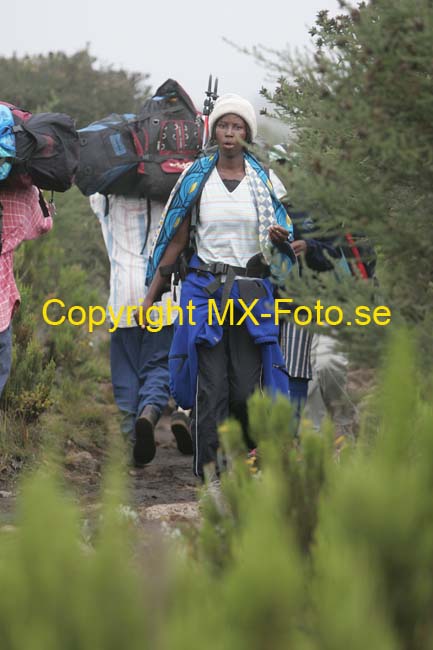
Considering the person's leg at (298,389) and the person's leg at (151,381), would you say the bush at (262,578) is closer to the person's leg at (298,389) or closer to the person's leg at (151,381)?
the person's leg at (298,389)

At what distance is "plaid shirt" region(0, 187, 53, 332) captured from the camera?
6202mm

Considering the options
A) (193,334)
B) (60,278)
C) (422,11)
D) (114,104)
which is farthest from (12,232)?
(114,104)

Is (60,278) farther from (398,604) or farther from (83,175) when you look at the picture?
(398,604)

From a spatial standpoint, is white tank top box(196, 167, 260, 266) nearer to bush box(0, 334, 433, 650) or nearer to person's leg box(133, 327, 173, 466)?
person's leg box(133, 327, 173, 466)

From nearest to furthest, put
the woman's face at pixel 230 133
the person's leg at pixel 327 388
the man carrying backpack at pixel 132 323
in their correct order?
1. the woman's face at pixel 230 133
2. the man carrying backpack at pixel 132 323
3. the person's leg at pixel 327 388

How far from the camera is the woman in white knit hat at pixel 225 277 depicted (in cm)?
627

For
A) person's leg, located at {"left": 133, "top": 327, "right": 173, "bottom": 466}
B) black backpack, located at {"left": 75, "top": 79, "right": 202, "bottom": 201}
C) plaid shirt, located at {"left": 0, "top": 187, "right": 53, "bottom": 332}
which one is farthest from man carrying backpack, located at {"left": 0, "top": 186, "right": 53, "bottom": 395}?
person's leg, located at {"left": 133, "top": 327, "right": 173, "bottom": 466}

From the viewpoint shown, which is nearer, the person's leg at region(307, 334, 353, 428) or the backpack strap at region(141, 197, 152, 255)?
the backpack strap at region(141, 197, 152, 255)

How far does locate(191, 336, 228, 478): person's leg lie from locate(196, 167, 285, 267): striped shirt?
44cm

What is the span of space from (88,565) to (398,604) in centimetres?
59

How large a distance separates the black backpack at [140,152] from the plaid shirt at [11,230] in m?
1.55

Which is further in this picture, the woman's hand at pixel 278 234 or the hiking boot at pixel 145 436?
the hiking boot at pixel 145 436

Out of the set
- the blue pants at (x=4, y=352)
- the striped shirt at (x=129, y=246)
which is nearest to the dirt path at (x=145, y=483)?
the blue pants at (x=4, y=352)

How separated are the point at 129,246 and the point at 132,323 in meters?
0.49
